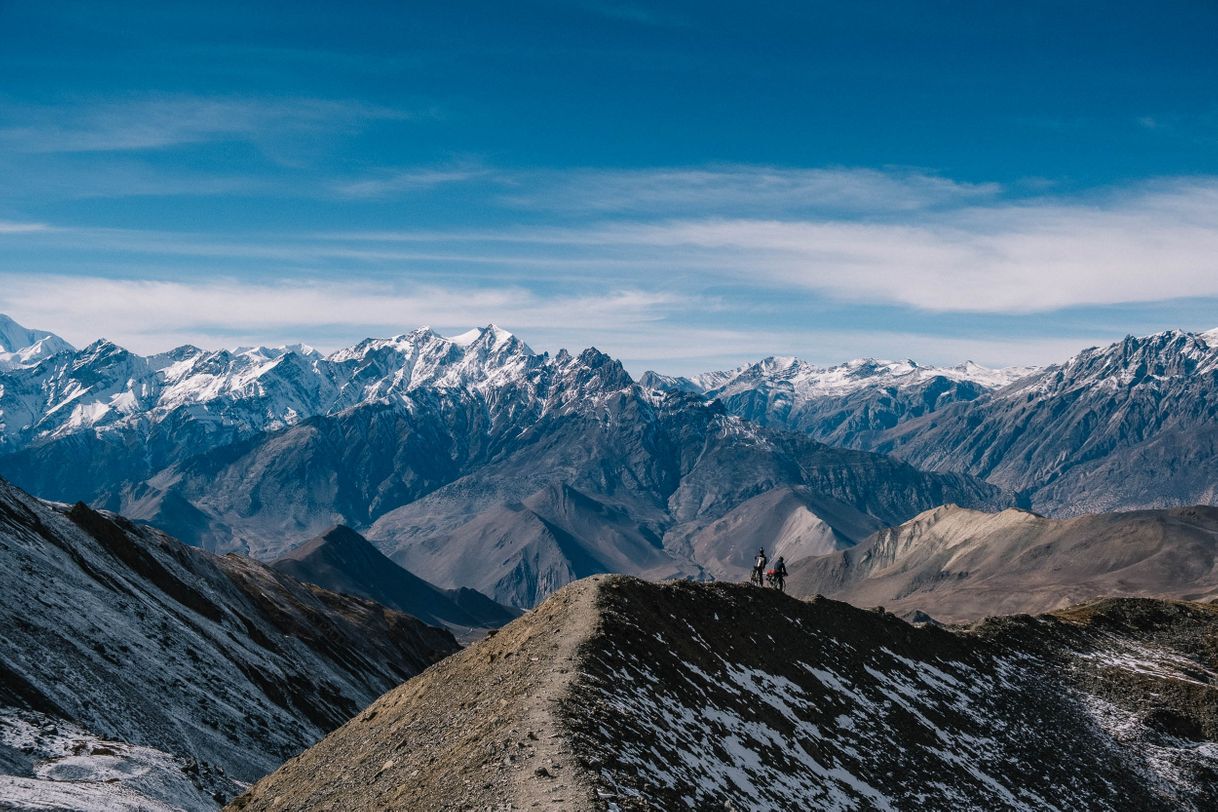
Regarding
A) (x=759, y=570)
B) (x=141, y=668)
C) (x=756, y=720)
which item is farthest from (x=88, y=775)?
(x=759, y=570)

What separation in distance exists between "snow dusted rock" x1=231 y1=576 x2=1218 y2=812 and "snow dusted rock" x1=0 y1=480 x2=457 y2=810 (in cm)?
941

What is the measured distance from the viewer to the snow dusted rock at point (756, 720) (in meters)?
38.5

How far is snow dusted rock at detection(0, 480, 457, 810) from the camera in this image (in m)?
50.8

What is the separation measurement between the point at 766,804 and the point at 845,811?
7.97 m

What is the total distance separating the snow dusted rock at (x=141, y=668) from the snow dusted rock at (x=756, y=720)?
30.9 ft

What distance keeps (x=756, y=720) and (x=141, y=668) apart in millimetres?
46762

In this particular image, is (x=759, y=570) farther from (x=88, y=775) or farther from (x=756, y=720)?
(x=88, y=775)

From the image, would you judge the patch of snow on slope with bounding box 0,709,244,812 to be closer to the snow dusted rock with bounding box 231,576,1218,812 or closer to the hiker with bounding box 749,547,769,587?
the snow dusted rock with bounding box 231,576,1218,812

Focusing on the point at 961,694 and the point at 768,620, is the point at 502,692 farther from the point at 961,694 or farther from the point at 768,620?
the point at 961,694

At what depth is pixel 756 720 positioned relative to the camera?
172 ft

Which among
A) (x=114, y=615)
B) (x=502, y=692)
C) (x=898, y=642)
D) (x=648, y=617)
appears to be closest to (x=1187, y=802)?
(x=898, y=642)

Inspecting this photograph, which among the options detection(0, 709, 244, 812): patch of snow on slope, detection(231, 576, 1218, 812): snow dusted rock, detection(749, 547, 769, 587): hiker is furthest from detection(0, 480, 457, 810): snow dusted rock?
detection(749, 547, 769, 587): hiker

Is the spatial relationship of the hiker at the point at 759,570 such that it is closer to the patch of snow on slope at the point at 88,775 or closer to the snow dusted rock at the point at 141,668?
the snow dusted rock at the point at 141,668

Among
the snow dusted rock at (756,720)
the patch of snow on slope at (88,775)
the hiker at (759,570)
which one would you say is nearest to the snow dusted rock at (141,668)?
the patch of snow on slope at (88,775)
